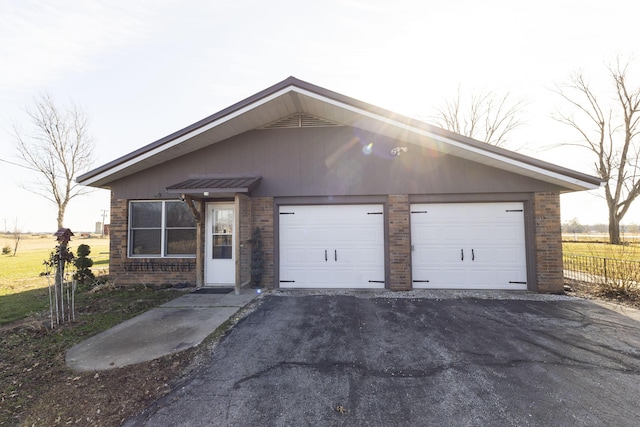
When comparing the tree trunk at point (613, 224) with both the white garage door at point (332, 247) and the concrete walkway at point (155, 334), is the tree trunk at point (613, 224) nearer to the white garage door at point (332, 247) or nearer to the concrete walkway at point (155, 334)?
the white garage door at point (332, 247)

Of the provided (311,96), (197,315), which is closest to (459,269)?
(311,96)

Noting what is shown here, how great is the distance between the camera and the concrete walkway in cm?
384

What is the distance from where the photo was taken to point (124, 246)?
27.0 feet

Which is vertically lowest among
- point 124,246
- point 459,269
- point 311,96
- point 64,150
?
point 459,269

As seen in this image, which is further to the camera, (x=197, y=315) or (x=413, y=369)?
(x=197, y=315)

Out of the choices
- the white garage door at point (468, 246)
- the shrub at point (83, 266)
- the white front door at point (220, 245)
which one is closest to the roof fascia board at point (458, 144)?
the white garage door at point (468, 246)

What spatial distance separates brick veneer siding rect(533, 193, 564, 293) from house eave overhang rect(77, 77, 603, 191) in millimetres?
568

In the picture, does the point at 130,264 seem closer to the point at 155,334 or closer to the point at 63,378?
the point at 155,334

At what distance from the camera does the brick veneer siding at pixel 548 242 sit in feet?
23.3

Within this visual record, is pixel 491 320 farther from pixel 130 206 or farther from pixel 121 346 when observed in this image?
pixel 130 206

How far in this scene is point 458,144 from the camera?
6668mm

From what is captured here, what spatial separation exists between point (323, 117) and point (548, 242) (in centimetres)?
698

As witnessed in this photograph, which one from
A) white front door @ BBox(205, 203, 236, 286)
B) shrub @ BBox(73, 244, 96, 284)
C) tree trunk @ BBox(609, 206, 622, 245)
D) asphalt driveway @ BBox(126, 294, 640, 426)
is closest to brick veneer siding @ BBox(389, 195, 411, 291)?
asphalt driveway @ BBox(126, 294, 640, 426)

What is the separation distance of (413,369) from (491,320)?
270cm
